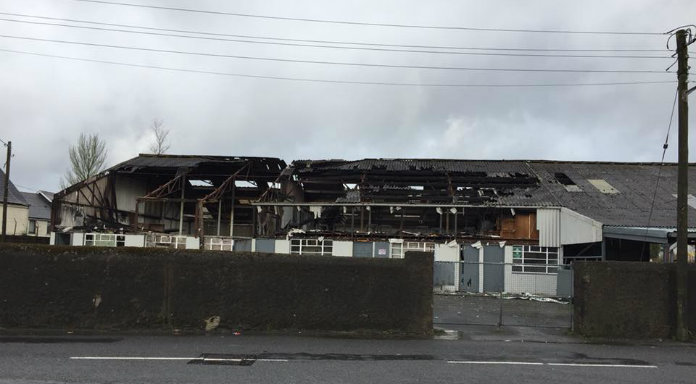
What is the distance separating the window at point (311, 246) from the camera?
92.6 feet

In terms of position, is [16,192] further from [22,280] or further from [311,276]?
[311,276]

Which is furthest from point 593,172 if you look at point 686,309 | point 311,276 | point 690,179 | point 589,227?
point 311,276

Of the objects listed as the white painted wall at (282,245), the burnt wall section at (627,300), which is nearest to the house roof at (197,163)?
the white painted wall at (282,245)

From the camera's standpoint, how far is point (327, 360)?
30.2 ft

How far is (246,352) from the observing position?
32.5 feet

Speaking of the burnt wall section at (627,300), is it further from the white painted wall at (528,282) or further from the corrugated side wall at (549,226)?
the corrugated side wall at (549,226)

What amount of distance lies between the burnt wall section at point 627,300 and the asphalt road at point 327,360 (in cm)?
82

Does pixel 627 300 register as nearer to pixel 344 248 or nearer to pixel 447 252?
pixel 447 252

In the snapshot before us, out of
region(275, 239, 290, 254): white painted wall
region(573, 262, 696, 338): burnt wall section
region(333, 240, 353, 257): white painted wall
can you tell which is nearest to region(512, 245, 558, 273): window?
region(333, 240, 353, 257): white painted wall

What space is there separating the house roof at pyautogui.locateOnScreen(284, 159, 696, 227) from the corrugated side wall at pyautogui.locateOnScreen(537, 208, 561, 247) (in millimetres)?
519

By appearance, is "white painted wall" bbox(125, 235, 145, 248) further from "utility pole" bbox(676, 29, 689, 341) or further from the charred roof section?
"utility pole" bbox(676, 29, 689, 341)

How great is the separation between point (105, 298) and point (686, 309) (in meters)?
13.3

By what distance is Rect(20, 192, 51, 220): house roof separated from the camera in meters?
57.4

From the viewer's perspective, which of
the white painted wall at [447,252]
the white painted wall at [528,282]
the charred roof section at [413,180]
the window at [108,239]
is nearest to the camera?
the white painted wall at [528,282]
